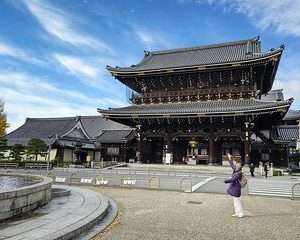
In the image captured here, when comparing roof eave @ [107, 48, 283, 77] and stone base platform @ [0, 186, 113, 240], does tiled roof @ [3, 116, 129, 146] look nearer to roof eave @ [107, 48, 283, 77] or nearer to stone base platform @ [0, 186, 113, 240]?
roof eave @ [107, 48, 283, 77]

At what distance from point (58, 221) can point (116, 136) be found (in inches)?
1601

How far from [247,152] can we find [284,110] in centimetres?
586

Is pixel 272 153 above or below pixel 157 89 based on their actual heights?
below

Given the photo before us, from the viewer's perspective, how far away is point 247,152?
32.8m

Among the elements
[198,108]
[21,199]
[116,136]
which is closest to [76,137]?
[116,136]

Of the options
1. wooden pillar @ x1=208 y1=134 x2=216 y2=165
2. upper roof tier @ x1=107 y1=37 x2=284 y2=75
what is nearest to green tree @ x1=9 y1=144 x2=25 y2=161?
upper roof tier @ x1=107 y1=37 x2=284 y2=75

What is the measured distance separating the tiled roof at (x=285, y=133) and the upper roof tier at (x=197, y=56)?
39.0 ft

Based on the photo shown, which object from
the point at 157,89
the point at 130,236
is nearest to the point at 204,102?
the point at 157,89

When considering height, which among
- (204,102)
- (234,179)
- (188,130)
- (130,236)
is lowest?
(130,236)

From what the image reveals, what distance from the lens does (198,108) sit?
113 ft

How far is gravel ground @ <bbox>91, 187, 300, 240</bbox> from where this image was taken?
806cm

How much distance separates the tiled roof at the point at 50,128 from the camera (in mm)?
51812

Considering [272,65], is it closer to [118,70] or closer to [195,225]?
[118,70]

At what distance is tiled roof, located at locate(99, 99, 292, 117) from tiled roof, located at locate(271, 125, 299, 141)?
9987 millimetres
